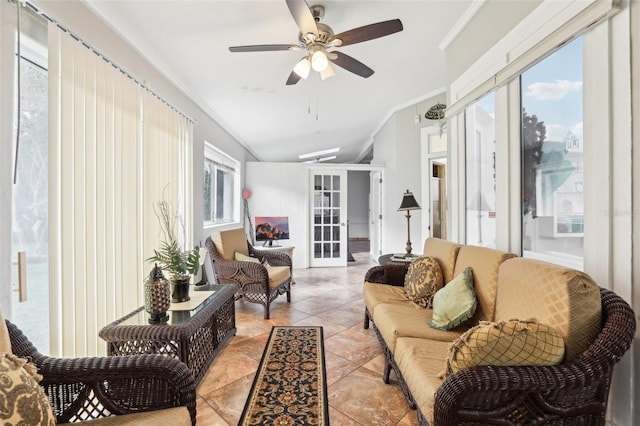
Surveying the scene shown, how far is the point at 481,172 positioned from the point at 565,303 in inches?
64.2

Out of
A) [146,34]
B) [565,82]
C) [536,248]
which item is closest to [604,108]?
[565,82]

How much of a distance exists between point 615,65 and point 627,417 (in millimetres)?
1541

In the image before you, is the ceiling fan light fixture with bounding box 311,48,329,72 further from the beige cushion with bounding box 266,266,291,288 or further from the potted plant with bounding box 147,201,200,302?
the beige cushion with bounding box 266,266,291,288

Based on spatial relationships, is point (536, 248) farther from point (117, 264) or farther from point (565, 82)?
point (117, 264)

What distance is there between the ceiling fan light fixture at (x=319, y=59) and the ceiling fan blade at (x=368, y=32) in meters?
0.10

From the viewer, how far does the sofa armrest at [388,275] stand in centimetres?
274

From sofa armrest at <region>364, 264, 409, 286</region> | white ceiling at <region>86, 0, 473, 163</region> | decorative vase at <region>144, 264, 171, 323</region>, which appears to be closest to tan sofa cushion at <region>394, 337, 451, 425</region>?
sofa armrest at <region>364, 264, 409, 286</region>

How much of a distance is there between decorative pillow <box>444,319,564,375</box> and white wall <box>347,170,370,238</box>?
9.70 metres

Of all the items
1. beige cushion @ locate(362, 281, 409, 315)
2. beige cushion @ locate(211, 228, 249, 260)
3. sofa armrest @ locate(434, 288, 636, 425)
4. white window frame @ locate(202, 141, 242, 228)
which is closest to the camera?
sofa armrest @ locate(434, 288, 636, 425)

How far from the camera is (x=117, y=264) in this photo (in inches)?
83.3

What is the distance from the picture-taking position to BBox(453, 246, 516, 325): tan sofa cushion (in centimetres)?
165

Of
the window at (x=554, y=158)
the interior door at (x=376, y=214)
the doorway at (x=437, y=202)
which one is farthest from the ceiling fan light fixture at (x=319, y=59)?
the interior door at (x=376, y=214)

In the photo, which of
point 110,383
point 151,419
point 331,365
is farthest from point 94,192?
point 331,365

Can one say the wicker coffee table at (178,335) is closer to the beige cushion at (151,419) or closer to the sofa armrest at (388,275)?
the beige cushion at (151,419)
